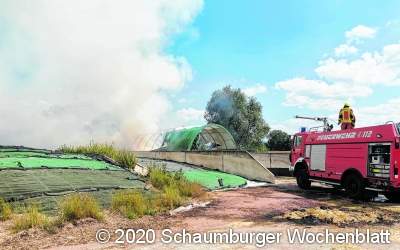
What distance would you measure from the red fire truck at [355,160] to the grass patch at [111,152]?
738cm

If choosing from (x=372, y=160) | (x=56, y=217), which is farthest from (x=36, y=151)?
(x=372, y=160)

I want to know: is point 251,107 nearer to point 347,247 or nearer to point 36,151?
Result: point 36,151

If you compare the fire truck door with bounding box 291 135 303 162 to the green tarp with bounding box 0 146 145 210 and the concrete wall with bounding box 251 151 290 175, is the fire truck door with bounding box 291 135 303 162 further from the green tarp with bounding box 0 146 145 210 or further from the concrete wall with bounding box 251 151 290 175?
the green tarp with bounding box 0 146 145 210

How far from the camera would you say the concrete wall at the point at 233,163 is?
21639 millimetres

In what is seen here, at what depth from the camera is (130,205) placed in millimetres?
11250

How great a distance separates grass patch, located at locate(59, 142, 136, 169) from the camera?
60.8ft

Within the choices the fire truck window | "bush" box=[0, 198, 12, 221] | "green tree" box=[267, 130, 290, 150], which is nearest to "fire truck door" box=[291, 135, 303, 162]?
the fire truck window

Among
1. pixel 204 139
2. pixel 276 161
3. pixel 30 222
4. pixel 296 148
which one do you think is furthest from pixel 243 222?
pixel 204 139

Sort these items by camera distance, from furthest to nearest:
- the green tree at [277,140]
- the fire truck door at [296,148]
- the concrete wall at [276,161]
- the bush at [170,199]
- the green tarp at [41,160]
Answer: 1. the green tree at [277,140]
2. the concrete wall at [276,161]
3. the fire truck door at [296,148]
4. the green tarp at [41,160]
5. the bush at [170,199]

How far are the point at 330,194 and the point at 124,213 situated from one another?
902cm

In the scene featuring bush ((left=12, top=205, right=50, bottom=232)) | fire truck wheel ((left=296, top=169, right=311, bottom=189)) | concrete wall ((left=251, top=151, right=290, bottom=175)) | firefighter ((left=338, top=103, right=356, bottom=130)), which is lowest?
bush ((left=12, top=205, right=50, bottom=232))

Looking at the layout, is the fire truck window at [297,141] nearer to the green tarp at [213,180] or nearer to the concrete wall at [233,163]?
the concrete wall at [233,163]

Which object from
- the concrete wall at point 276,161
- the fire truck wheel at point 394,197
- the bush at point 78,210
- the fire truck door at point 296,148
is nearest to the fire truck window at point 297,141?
the fire truck door at point 296,148

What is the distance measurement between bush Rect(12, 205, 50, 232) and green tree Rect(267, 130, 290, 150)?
44427mm
